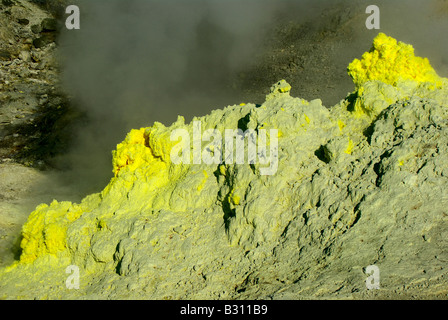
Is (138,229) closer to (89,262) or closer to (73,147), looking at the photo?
(89,262)

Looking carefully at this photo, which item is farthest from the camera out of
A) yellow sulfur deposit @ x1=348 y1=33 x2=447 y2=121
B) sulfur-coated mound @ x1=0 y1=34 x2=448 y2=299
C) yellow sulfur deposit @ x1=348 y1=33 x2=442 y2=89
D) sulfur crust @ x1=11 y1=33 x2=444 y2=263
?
yellow sulfur deposit @ x1=348 y1=33 x2=442 y2=89

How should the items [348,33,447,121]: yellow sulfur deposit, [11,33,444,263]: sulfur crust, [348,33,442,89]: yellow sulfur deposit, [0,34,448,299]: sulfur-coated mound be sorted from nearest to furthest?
1. [0,34,448,299]: sulfur-coated mound
2. [348,33,447,121]: yellow sulfur deposit
3. [11,33,444,263]: sulfur crust
4. [348,33,442,89]: yellow sulfur deposit

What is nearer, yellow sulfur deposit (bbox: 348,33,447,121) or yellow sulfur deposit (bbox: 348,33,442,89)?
yellow sulfur deposit (bbox: 348,33,447,121)

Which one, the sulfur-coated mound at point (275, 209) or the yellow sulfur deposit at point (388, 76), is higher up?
the yellow sulfur deposit at point (388, 76)

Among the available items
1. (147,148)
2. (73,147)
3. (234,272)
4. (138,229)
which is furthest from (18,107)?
(234,272)

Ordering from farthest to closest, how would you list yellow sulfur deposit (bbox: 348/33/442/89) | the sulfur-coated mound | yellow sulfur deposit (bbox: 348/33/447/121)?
yellow sulfur deposit (bbox: 348/33/442/89), yellow sulfur deposit (bbox: 348/33/447/121), the sulfur-coated mound

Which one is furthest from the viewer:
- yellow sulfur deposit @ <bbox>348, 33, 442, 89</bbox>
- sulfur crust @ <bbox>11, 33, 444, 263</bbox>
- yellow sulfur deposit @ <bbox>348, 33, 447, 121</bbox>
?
yellow sulfur deposit @ <bbox>348, 33, 442, 89</bbox>

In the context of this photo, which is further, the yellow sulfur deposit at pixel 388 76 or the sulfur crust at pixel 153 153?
the sulfur crust at pixel 153 153

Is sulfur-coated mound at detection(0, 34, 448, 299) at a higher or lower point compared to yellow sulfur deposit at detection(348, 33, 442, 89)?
lower
